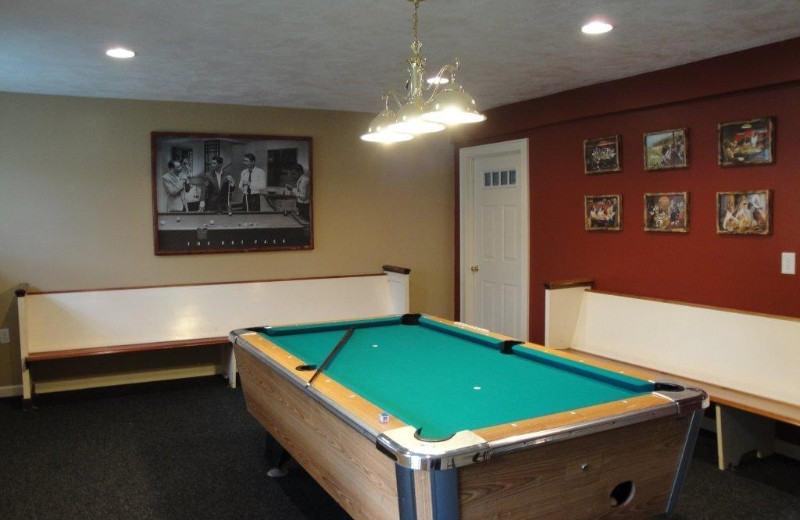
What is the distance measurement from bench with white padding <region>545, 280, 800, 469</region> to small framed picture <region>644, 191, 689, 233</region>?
1.63 ft

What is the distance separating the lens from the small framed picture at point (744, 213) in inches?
144

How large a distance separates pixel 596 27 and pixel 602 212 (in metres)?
1.80

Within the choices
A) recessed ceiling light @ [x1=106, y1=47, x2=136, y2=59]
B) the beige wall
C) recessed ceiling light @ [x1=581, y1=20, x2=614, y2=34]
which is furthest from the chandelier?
the beige wall

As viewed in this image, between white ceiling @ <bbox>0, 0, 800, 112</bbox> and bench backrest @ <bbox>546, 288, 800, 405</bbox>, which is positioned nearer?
white ceiling @ <bbox>0, 0, 800, 112</bbox>

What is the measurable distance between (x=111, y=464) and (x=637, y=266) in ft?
11.8

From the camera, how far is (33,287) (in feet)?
15.8

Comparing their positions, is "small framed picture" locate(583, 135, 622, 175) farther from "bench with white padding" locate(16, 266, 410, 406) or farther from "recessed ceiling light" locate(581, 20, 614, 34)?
"bench with white padding" locate(16, 266, 410, 406)

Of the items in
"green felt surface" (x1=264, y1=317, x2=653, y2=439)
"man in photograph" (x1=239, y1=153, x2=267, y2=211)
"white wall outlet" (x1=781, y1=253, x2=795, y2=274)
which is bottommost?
"green felt surface" (x1=264, y1=317, x2=653, y2=439)

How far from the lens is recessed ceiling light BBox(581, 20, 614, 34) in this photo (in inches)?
123

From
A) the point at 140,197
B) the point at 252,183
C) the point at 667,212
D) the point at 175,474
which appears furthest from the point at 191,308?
the point at 667,212

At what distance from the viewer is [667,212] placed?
4234mm

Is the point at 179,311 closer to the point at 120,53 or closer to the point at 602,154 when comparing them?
the point at 120,53

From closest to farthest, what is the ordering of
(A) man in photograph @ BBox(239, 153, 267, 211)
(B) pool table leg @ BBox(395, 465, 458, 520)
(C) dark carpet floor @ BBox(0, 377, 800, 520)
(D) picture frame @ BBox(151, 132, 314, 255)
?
(B) pool table leg @ BBox(395, 465, 458, 520)
(C) dark carpet floor @ BBox(0, 377, 800, 520)
(D) picture frame @ BBox(151, 132, 314, 255)
(A) man in photograph @ BBox(239, 153, 267, 211)

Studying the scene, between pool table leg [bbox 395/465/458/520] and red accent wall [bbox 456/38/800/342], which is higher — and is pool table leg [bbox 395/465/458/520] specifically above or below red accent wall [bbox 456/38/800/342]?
below
